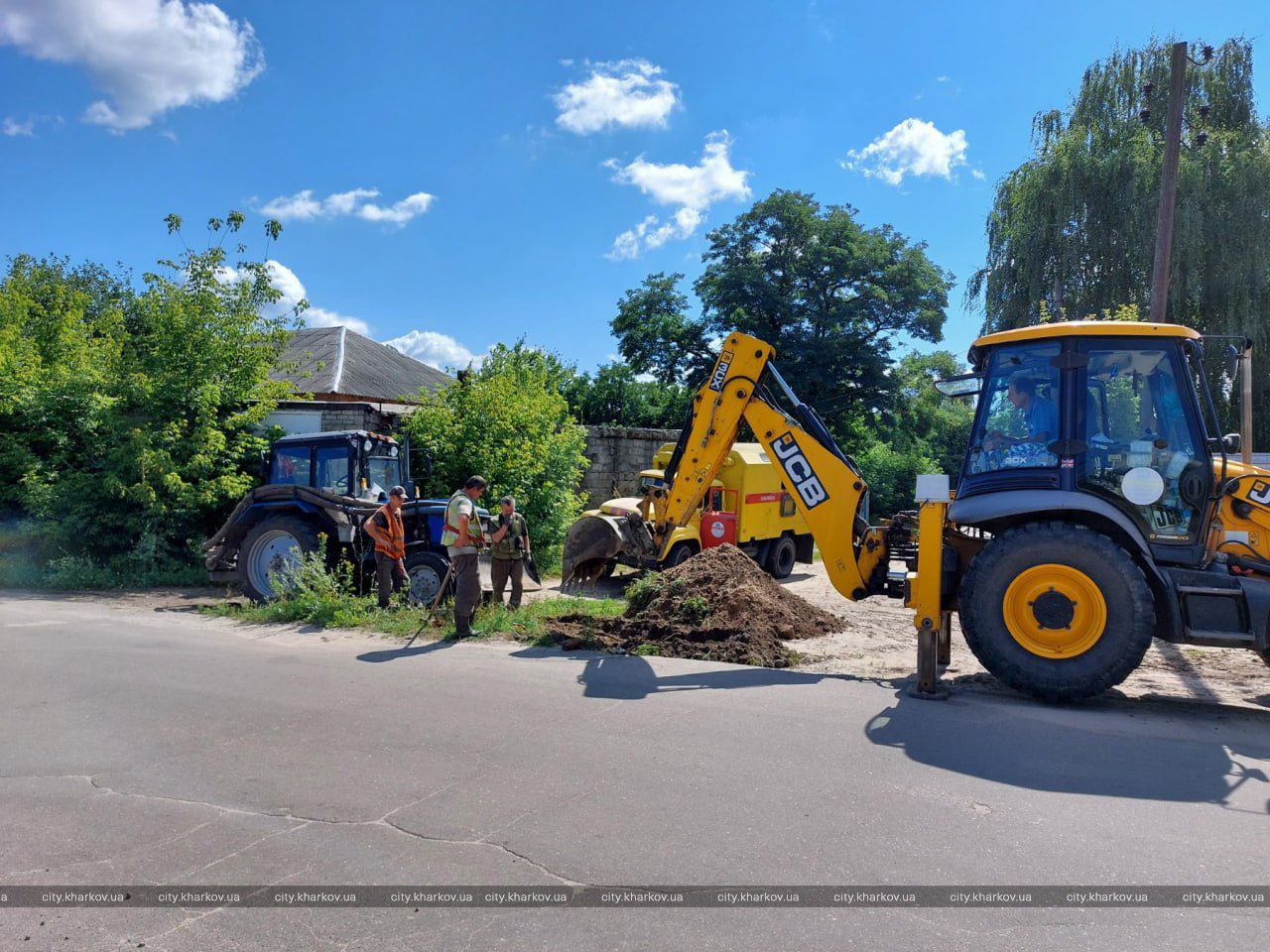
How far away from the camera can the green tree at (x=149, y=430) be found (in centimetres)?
1420

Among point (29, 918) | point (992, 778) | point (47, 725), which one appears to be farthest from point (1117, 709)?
point (47, 725)

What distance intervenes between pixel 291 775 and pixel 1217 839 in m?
4.82

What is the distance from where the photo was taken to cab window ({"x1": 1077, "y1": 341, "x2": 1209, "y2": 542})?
6387mm

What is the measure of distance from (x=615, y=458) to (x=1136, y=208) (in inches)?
530

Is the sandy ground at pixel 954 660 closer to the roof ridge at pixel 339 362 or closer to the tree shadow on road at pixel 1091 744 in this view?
the tree shadow on road at pixel 1091 744

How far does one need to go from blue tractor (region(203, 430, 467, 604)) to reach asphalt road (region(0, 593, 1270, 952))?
4157 mm

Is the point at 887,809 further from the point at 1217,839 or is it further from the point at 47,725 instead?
the point at 47,725

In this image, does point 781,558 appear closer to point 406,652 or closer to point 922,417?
point 406,652

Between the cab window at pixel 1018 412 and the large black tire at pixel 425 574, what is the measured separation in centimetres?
710

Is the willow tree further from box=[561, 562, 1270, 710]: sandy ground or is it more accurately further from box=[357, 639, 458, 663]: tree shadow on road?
box=[357, 639, 458, 663]: tree shadow on road

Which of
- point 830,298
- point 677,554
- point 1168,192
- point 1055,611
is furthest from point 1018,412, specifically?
point 830,298

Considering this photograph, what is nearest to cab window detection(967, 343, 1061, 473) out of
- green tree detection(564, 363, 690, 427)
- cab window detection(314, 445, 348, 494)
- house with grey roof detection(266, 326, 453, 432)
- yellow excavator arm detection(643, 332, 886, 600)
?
yellow excavator arm detection(643, 332, 886, 600)

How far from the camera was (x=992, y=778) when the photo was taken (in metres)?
4.86

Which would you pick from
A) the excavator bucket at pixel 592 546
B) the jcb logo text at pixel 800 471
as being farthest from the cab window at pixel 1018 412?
the excavator bucket at pixel 592 546
